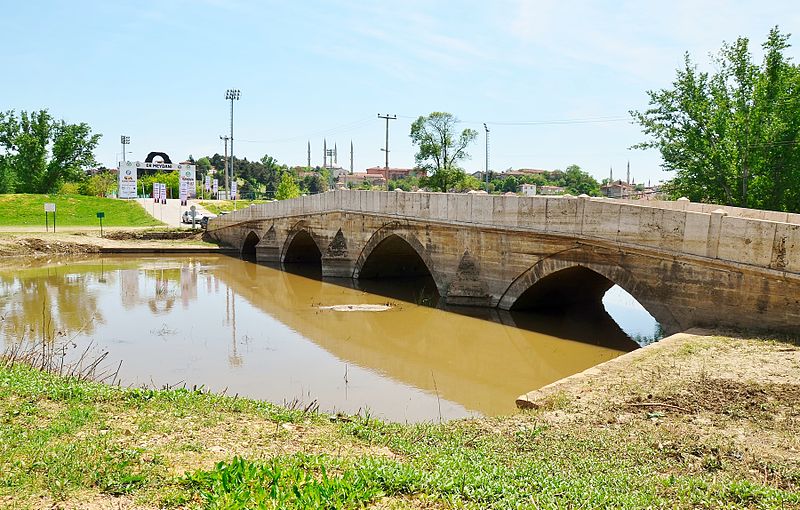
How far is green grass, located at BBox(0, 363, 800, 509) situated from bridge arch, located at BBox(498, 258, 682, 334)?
6.83 metres

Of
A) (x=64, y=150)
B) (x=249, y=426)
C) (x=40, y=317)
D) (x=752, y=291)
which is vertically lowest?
(x=40, y=317)

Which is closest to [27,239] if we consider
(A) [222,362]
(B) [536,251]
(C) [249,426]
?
(A) [222,362]

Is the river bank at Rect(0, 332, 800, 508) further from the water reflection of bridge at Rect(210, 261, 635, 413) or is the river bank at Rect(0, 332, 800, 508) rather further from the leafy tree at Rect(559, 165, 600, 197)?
the leafy tree at Rect(559, 165, 600, 197)

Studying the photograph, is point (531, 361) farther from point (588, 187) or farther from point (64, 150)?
point (588, 187)

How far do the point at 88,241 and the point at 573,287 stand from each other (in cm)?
2770

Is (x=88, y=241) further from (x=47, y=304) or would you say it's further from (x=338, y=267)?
(x=338, y=267)

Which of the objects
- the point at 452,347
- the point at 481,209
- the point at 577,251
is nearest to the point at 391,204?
the point at 481,209

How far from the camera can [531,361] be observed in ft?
43.4

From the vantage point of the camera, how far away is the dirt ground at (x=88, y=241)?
32.5 meters

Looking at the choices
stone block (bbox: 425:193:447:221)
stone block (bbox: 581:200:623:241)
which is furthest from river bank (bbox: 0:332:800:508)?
stone block (bbox: 425:193:447:221)

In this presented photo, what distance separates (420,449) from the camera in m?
6.37

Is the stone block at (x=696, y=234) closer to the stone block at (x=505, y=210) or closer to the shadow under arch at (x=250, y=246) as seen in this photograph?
the stone block at (x=505, y=210)

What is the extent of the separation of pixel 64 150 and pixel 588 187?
5442 centimetres

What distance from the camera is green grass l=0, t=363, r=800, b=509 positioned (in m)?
4.91
